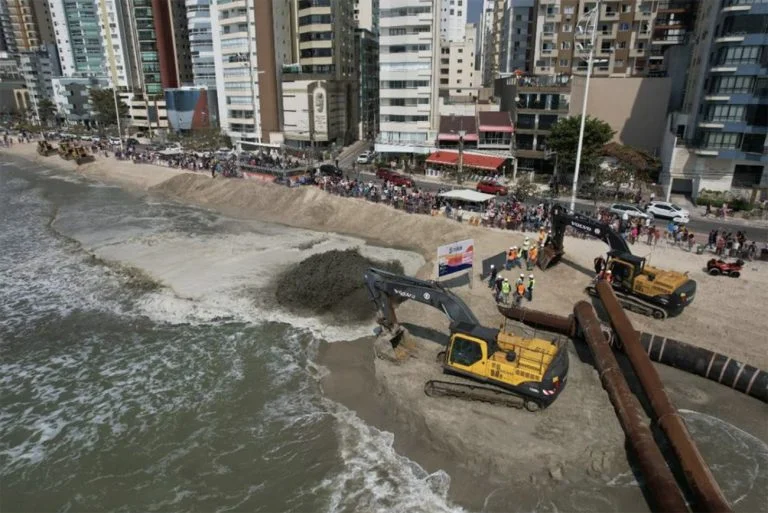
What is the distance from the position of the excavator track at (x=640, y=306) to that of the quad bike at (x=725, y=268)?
7220 mm

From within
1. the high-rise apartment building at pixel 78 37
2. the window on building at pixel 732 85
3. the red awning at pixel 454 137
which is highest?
the high-rise apartment building at pixel 78 37

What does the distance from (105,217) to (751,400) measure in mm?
52008

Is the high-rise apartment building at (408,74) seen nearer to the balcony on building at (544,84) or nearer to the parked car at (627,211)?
the balcony on building at (544,84)

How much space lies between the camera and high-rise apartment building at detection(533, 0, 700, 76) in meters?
69.9

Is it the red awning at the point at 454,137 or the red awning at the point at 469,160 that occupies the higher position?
the red awning at the point at 454,137

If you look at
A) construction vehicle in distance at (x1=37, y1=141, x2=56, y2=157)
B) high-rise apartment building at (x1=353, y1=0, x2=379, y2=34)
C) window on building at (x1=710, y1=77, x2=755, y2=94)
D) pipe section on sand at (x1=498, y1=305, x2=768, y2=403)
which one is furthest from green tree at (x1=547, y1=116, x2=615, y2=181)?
construction vehicle in distance at (x1=37, y1=141, x2=56, y2=157)

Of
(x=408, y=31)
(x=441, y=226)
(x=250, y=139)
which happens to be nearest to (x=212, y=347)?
(x=441, y=226)

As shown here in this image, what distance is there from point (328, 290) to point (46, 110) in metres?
140

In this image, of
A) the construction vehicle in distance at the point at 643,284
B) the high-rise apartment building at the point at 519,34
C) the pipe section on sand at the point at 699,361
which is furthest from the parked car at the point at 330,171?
the high-rise apartment building at the point at 519,34

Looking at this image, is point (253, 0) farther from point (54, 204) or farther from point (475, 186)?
point (475, 186)

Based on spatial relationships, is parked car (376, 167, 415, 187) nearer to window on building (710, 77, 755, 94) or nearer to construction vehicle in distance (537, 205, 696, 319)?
construction vehicle in distance (537, 205, 696, 319)

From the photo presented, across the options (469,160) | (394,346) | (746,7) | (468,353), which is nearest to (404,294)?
(394,346)

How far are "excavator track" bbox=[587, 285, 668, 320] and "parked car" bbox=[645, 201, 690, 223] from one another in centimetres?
1780

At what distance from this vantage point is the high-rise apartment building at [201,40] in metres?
92.9
